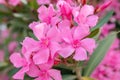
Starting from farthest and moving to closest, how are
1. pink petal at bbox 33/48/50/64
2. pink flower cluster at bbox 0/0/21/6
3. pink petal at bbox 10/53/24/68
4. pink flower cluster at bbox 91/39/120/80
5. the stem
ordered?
pink flower cluster at bbox 0/0/21/6, pink flower cluster at bbox 91/39/120/80, the stem, pink petal at bbox 10/53/24/68, pink petal at bbox 33/48/50/64

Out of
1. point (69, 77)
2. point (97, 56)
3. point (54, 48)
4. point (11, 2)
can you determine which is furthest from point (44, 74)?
point (11, 2)

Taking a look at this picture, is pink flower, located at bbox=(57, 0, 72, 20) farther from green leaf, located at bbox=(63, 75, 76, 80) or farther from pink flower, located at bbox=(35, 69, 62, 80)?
green leaf, located at bbox=(63, 75, 76, 80)

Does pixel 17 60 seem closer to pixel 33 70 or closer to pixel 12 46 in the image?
pixel 33 70

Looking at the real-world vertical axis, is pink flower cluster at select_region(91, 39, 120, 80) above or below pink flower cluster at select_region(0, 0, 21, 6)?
below

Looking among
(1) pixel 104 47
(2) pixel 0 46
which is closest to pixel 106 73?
(1) pixel 104 47

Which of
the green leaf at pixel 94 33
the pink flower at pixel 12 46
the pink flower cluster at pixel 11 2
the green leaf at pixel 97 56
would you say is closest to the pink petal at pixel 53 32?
the green leaf at pixel 94 33

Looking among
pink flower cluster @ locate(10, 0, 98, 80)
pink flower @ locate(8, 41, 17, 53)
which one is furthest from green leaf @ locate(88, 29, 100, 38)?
pink flower @ locate(8, 41, 17, 53)

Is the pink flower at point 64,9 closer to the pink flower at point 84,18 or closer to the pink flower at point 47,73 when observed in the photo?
the pink flower at point 84,18

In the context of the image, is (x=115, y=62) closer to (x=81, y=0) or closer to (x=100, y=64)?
(x=100, y=64)
